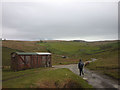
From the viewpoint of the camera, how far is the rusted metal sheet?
64.4 feet

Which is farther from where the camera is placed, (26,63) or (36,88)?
(26,63)

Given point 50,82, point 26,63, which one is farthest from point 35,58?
point 50,82

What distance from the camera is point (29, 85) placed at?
9.61 metres

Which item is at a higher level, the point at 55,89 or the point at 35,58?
the point at 35,58

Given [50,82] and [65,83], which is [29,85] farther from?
[65,83]

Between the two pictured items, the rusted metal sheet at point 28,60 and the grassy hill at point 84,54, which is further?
the grassy hill at point 84,54

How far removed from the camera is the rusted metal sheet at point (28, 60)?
19641mm

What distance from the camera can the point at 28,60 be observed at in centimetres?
2117

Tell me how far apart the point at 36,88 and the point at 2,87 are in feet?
9.54

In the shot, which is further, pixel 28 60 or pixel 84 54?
pixel 84 54

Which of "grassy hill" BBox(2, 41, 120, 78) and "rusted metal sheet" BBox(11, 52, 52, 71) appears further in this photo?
"grassy hill" BBox(2, 41, 120, 78)

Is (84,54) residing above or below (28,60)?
below

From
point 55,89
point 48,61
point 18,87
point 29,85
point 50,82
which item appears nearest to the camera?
point 18,87

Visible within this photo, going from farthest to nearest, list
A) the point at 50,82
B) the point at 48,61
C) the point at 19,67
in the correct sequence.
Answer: the point at 48,61, the point at 19,67, the point at 50,82
